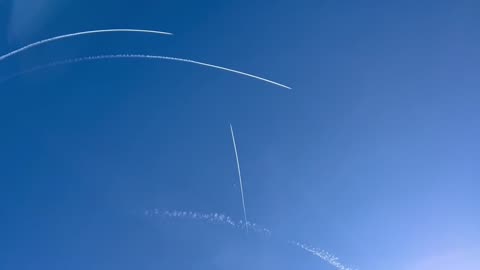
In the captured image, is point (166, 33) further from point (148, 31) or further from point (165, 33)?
point (148, 31)

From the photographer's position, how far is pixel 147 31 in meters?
24.5

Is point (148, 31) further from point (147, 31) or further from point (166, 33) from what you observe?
point (166, 33)

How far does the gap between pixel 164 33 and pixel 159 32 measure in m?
0.48

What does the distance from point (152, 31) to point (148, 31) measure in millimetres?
343

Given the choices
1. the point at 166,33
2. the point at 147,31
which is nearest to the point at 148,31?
the point at 147,31

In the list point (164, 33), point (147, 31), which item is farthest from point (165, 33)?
point (147, 31)

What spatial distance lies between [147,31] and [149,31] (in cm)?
17

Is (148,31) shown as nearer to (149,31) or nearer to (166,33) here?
(149,31)

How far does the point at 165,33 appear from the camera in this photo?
81.0ft

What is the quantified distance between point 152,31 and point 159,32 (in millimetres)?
609

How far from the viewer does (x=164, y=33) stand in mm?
24688

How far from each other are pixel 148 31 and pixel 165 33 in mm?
1498

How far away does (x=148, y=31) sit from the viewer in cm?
2458

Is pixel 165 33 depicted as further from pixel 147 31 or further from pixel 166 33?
pixel 147 31
